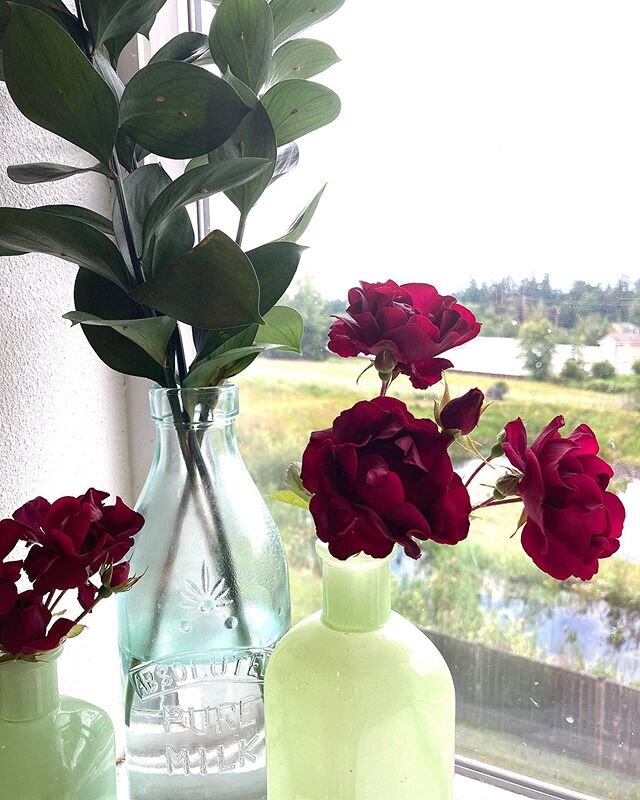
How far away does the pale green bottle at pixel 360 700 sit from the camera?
58 centimetres

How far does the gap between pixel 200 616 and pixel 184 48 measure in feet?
1.49

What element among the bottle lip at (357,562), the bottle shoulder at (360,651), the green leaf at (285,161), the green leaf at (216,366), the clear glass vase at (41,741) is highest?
the green leaf at (285,161)

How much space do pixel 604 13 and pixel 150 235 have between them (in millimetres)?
425

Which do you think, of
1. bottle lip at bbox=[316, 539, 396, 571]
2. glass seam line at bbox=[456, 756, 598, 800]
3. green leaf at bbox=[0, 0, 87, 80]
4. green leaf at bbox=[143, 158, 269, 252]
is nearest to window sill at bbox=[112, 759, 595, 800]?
glass seam line at bbox=[456, 756, 598, 800]

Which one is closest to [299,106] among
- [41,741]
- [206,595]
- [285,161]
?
[285,161]

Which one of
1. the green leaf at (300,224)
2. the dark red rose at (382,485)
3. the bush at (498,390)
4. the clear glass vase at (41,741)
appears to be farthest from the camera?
the bush at (498,390)

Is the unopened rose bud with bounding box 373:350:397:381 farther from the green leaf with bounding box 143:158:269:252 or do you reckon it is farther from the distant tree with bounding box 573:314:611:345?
the distant tree with bounding box 573:314:611:345

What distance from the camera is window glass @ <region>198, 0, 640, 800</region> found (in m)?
0.72

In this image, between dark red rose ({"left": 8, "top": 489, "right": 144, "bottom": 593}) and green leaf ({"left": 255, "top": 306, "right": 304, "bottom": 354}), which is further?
green leaf ({"left": 255, "top": 306, "right": 304, "bottom": 354})

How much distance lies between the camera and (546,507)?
18.7 inches

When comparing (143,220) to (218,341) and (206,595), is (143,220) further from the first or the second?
(206,595)

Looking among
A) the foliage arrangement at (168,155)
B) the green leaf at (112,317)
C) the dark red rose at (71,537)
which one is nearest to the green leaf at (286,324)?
the foliage arrangement at (168,155)

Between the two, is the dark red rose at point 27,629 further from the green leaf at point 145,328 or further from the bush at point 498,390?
the bush at point 498,390

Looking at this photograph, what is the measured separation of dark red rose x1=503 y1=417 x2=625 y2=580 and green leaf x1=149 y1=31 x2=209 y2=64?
16.2 inches
